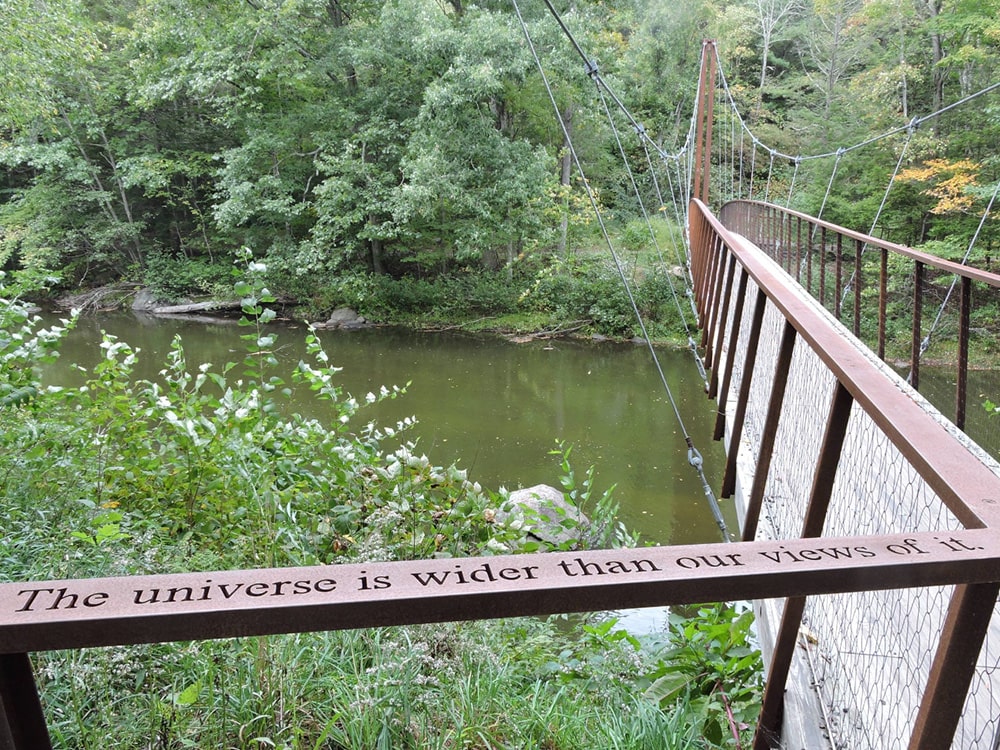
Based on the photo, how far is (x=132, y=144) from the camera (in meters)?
15.8

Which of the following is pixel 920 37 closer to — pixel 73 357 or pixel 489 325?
pixel 489 325

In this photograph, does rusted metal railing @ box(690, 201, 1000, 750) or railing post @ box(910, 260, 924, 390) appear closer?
rusted metal railing @ box(690, 201, 1000, 750)

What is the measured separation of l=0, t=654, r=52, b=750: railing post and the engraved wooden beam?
6 cm

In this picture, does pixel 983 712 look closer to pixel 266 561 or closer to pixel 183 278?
pixel 266 561

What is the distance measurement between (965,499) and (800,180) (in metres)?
17.1

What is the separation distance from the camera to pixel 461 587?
20.5 inches

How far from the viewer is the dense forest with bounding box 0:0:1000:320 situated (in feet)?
35.7

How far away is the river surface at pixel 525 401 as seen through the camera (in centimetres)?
652

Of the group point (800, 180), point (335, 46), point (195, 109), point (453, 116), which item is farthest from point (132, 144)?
point (800, 180)

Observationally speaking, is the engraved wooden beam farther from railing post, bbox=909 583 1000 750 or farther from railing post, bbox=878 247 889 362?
railing post, bbox=878 247 889 362

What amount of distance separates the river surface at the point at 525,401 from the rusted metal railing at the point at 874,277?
204 centimetres

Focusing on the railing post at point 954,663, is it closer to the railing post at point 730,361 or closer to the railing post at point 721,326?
the railing post at point 730,361

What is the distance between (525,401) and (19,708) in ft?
28.5

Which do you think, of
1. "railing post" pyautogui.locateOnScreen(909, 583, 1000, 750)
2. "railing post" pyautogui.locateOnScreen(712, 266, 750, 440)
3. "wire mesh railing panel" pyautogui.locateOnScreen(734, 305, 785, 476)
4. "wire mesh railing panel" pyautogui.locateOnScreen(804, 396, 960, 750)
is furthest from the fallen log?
"railing post" pyautogui.locateOnScreen(909, 583, 1000, 750)
